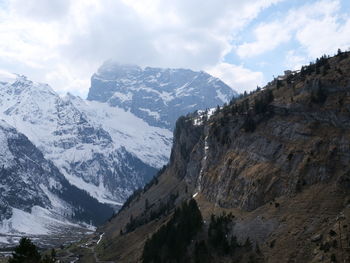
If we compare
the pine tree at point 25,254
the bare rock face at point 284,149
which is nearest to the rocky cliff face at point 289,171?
the bare rock face at point 284,149

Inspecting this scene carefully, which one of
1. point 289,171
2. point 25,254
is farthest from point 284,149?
point 25,254

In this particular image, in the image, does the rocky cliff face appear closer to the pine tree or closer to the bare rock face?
the bare rock face

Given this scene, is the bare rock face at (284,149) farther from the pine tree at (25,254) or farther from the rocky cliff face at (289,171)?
the pine tree at (25,254)

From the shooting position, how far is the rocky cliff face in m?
109

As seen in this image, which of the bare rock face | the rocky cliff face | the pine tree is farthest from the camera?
the bare rock face

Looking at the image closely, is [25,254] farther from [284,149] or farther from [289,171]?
[284,149]

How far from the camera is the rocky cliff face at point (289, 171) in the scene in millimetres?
108938

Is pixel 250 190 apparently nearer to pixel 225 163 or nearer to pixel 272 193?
pixel 272 193

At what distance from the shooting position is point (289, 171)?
138m

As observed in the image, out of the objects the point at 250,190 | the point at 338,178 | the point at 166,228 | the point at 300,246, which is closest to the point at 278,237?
the point at 300,246

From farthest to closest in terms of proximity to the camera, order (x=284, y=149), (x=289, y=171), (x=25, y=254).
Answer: (x=284, y=149) < (x=289, y=171) < (x=25, y=254)

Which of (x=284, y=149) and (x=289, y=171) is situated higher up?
(x=284, y=149)

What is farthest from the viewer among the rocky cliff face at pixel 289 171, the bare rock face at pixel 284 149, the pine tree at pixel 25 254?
the bare rock face at pixel 284 149

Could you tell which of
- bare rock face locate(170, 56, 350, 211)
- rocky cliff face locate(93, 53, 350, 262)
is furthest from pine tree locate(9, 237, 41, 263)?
bare rock face locate(170, 56, 350, 211)
